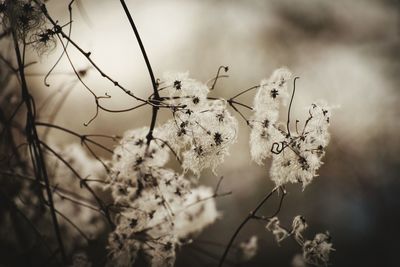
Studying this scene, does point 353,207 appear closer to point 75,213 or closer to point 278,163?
point 75,213

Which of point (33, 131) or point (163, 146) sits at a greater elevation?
point (163, 146)

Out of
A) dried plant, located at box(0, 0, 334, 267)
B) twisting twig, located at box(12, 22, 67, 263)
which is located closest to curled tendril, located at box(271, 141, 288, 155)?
dried plant, located at box(0, 0, 334, 267)

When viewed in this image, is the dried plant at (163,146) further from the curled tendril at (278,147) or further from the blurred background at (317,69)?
the blurred background at (317,69)

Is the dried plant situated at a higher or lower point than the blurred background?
lower

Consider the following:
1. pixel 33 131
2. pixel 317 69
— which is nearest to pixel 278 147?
pixel 33 131

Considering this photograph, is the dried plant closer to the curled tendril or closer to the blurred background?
the curled tendril

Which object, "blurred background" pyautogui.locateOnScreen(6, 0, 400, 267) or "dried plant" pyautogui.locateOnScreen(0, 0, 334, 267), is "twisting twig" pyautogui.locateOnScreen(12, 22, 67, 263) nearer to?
"dried plant" pyautogui.locateOnScreen(0, 0, 334, 267)

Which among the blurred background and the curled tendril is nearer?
the curled tendril

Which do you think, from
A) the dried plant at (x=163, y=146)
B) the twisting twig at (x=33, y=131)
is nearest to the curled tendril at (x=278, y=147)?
the dried plant at (x=163, y=146)

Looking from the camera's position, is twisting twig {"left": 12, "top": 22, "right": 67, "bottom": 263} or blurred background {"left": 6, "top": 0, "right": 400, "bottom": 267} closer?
twisting twig {"left": 12, "top": 22, "right": 67, "bottom": 263}

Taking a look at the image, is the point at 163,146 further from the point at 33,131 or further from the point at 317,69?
the point at 317,69

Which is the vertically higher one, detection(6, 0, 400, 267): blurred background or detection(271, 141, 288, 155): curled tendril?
detection(6, 0, 400, 267): blurred background
